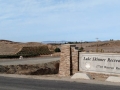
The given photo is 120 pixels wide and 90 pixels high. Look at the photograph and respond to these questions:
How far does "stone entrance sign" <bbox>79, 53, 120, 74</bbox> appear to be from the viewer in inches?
821

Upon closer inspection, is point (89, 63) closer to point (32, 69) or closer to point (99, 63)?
point (99, 63)

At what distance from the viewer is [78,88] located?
14.7m

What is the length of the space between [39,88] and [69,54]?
30.8 ft

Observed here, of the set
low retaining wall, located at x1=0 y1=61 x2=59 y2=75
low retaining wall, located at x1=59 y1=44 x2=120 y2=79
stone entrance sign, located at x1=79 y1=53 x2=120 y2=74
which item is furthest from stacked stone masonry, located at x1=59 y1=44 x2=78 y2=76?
low retaining wall, located at x1=0 y1=61 x2=59 y2=75

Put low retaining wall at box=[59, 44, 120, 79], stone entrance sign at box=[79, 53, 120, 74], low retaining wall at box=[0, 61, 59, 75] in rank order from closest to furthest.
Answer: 1. stone entrance sign at box=[79, 53, 120, 74]
2. low retaining wall at box=[59, 44, 120, 79]
3. low retaining wall at box=[0, 61, 59, 75]

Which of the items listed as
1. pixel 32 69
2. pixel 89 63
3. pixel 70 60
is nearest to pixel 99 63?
pixel 89 63

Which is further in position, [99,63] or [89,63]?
[89,63]

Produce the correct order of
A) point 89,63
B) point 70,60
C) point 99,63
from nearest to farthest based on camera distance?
point 99,63 → point 89,63 → point 70,60

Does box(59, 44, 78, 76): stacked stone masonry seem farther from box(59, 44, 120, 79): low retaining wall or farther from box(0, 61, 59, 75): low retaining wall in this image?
box(0, 61, 59, 75): low retaining wall

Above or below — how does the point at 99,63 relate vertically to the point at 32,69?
above

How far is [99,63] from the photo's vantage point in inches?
864

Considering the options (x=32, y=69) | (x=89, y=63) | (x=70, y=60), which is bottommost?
(x=32, y=69)

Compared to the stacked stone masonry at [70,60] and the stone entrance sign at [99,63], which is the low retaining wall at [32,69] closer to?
the stacked stone masonry at [70,60]

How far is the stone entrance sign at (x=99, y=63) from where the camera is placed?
20859 mm
